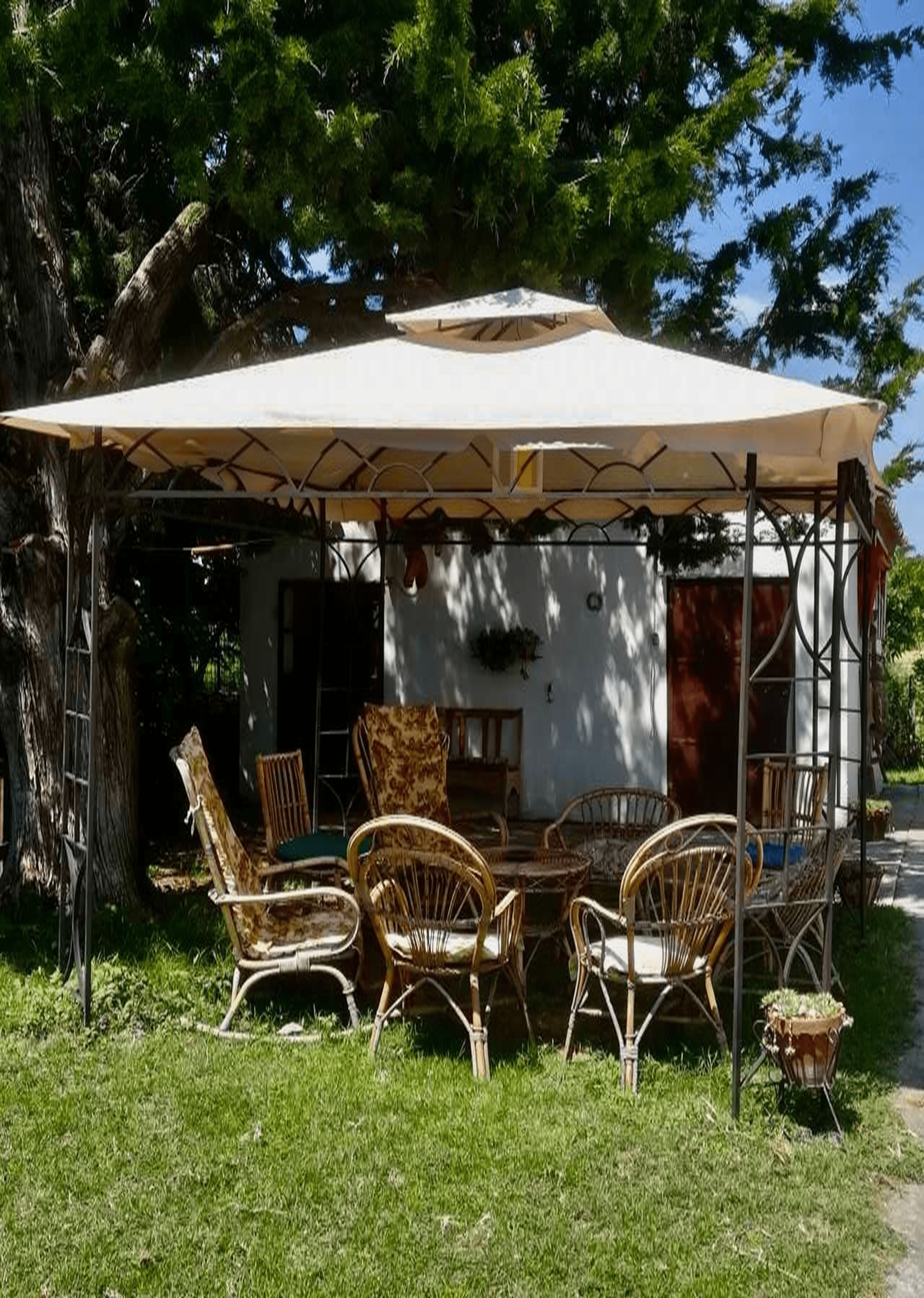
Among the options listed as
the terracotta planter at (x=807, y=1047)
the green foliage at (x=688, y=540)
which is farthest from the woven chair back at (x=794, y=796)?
the green foliage at (x=688, y=540)

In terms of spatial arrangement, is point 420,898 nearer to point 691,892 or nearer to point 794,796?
point 691,892

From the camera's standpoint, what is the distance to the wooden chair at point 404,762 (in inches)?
264

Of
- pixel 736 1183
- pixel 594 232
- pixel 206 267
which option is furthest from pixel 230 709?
pixel 736 1183

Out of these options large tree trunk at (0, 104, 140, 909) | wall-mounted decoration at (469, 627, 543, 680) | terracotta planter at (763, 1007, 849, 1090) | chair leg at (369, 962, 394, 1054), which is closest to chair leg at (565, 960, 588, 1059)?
chair leg at (369, 962, 394, 1054)

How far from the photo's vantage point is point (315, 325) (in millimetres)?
6961

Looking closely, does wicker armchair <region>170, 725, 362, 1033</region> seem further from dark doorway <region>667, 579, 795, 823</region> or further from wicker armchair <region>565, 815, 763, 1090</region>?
dark doorway <region>667, 579, 795, 823</region>

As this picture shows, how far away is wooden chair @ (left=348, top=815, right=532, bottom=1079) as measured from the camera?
4078 mm

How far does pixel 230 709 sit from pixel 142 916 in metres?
5.56

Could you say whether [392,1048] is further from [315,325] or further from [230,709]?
[230,709]

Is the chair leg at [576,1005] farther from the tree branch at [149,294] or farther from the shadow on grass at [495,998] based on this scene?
the tree branch at [149,294]

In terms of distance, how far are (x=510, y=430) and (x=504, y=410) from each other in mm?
77

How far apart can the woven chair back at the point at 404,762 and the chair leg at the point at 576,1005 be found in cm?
232

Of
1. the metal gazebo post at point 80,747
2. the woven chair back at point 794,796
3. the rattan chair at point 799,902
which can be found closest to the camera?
the rattan chair at point 799,902

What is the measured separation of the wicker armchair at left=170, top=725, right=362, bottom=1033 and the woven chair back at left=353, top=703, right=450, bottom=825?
182 centimetres
